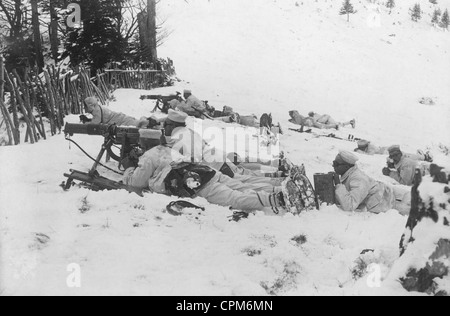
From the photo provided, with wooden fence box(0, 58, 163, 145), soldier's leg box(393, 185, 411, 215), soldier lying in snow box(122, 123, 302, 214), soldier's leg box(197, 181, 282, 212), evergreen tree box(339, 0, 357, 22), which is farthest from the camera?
evergreen tree box(339, 0, 357, 22)

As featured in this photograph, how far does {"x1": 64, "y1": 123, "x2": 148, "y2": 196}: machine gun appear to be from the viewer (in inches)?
183

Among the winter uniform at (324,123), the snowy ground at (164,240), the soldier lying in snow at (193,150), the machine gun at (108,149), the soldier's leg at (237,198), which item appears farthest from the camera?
the winter uniform at (324,123)

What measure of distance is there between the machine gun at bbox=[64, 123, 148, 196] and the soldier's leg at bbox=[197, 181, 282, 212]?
76 centimetres

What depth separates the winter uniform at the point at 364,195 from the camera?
468cm

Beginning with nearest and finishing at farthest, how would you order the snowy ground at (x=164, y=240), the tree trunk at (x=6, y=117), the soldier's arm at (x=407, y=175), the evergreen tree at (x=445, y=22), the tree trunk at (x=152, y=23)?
the snowy ground at (x=164, y=240) → the soldier's arm at (x=407, y=175) → the tree trunk at (x=6, y=117) → the tree trunk at (x=152, y=23) → the evergreen tree at (x=445, y=22)

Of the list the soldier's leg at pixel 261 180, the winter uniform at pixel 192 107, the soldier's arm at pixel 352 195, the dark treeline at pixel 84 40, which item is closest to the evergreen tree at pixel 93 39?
the dark treeline at pixel 84 40

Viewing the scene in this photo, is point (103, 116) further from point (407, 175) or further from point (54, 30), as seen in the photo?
point (54, 30)

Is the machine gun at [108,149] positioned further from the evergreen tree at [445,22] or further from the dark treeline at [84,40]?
the evergreen tree at [445,22]

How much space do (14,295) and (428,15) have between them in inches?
1456

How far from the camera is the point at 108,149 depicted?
544cm

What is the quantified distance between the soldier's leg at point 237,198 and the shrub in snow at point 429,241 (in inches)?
73.2

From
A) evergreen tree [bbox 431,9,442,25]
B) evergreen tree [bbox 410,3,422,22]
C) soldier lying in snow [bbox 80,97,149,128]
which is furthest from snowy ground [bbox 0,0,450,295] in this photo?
evergreen tree [bbox 431,9,442,25]

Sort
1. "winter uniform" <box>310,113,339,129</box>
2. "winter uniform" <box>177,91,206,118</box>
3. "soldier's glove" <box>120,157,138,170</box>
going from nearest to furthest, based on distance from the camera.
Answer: "soldier's glove" <box>120,157,138,170</box>, "winter uniform" <box>177,91,206,118</box>, "winter uniform" <box>310,113,339,129</box>

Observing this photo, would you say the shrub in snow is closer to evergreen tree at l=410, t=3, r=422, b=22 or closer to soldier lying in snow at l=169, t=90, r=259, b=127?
soldier lying in snow at l=169, t=90, r=259, b=127
